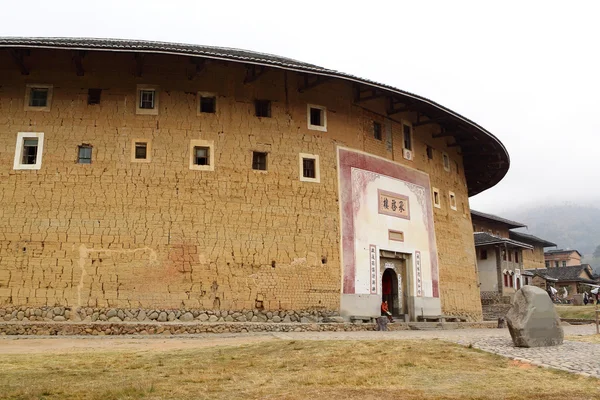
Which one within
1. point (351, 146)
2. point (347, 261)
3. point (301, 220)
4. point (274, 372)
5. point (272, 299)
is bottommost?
point (274, 372)

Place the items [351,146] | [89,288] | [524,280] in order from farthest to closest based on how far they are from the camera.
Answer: [524,280], [351,146], [89,288]

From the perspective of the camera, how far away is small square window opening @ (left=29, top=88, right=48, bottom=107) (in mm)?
17719

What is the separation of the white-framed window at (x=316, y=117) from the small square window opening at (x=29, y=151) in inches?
314

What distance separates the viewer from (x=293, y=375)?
795 centimetres

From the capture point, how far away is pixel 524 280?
41.1m

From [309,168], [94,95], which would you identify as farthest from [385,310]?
[94,95]

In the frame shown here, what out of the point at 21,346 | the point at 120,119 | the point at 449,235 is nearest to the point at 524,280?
the point at 449,235

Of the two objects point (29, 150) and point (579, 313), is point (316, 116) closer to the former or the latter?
point (29, 150)

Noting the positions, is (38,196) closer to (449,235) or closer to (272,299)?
(272,299)

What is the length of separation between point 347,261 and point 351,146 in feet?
12.5

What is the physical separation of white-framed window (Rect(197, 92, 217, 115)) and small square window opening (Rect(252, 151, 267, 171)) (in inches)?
69.2

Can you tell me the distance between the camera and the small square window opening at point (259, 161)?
60.7ft

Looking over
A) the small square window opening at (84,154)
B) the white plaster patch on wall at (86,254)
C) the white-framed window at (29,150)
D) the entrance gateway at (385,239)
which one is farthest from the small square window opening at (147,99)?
the entrance gateway at (385,239)

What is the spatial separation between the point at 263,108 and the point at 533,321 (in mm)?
10973
